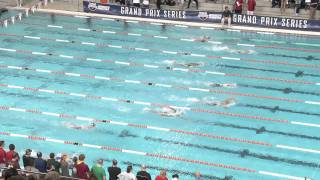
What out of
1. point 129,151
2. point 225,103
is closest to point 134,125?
point 129,151

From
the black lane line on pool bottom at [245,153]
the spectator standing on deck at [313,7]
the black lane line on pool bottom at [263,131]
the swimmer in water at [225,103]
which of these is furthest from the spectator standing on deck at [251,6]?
the black lane line on pool bottom at [245,153]

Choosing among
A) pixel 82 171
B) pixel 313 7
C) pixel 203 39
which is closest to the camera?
pixel 82 171

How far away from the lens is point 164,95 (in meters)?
18.4

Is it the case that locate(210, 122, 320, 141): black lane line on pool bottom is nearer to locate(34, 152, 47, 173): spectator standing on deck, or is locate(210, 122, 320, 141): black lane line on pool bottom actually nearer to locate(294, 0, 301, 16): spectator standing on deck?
locate(34, 152, 47, 173): spectator standing on deck

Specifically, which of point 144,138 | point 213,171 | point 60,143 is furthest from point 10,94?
point 213,171

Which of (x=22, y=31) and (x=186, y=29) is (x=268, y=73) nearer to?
(x=186, y=29)

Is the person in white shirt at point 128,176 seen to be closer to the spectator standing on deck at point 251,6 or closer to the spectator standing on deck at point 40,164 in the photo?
the spectator standing on deck at point 40,164

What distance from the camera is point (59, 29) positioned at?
24.8 metres

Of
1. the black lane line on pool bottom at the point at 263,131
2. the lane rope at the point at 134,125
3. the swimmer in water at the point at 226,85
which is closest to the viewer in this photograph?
the lane rope at the point at 134,125

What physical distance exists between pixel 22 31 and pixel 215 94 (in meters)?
10.0

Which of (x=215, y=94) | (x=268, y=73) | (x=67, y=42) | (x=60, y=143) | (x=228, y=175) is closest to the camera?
(x=228, y=175)

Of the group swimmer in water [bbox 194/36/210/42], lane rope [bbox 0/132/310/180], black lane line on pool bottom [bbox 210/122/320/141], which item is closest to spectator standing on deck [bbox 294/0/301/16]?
swimmer in water [bbox 194/36/210/42]

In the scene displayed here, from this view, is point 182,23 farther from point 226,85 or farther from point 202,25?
point 226,85

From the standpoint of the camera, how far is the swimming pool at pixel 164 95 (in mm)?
14984
